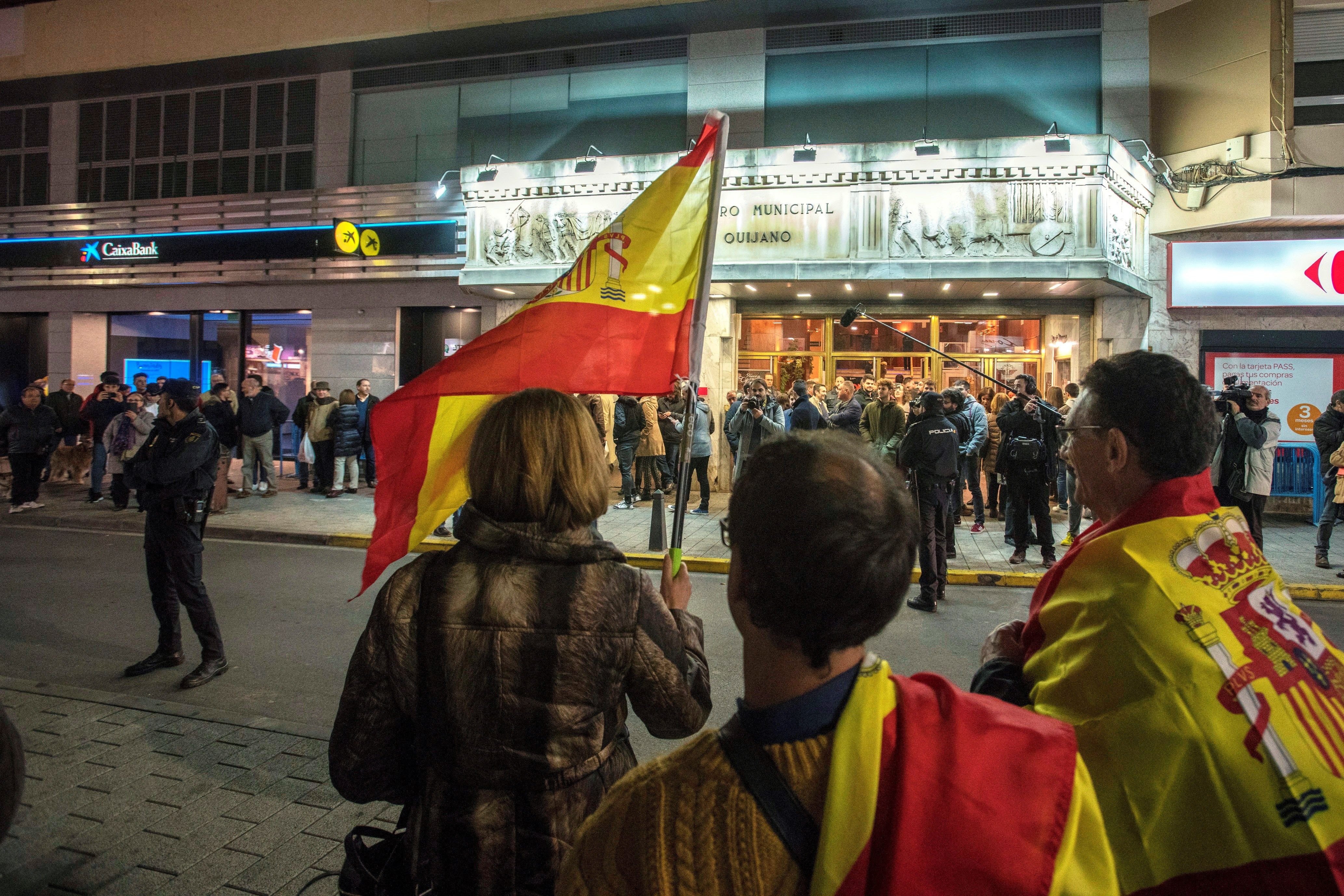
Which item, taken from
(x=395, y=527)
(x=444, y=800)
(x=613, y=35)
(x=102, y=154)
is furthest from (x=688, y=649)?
(x=102, y=154)

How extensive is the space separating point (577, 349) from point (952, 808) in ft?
7.81

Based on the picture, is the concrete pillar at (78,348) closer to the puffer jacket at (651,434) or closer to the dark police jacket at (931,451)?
the puffer jacket at (651,434)

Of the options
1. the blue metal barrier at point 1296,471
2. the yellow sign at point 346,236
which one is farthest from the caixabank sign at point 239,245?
the blue metal barrier at point 1296,471

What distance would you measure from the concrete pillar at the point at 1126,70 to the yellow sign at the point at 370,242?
43.7 ft

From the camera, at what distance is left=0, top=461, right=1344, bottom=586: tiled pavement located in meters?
9.66

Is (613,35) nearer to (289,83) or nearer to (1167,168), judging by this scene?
(289,83)

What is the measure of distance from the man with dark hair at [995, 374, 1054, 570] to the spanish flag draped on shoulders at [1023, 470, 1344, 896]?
8.21 meters

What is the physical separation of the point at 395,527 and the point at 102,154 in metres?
21.2

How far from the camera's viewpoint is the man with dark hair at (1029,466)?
936 cm

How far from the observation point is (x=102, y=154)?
1891 cm

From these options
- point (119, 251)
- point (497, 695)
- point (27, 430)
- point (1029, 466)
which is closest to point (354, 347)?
point (119, 251)

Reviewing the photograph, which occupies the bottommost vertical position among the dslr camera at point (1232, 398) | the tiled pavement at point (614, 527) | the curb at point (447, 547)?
the curb at point (447, 547)

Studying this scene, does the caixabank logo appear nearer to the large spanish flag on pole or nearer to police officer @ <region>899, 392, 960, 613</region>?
police officer @ <region>899, 392, 960, 613</region>

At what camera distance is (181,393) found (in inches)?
231
